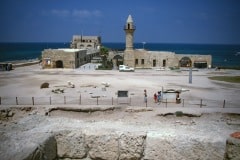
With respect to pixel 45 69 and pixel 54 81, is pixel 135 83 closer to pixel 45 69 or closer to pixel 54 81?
pixel 54 81

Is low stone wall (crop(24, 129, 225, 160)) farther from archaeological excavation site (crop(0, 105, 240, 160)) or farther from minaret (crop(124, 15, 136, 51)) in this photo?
minaret (crop(124, 15, 136, 51))

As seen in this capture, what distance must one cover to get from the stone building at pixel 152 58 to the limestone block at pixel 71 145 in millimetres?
36202

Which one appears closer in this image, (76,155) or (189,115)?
(76,155)

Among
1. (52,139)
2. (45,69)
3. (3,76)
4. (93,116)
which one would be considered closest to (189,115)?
(93,116)

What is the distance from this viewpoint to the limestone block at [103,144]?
873cm

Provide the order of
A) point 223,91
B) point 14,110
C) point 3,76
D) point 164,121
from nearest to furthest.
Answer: point 164,121
point 14,110
point 223,91
point 3,76

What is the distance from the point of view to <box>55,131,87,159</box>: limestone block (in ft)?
29.1

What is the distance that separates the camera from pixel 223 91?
1025 inches

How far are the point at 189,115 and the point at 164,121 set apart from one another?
180 centimetres

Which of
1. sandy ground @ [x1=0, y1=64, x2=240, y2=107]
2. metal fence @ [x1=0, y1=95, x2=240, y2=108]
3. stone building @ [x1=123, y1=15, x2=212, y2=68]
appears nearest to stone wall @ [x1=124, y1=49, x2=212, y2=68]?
stone building @ [x1=123, y1=15, x2=212, y2=68]

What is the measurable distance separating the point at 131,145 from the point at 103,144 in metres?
0.90

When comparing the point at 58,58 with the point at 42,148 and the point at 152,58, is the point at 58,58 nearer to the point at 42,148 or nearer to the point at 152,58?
the point at 152,58

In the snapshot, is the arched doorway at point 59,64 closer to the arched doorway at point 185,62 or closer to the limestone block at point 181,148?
the arched doorway at point 185,62

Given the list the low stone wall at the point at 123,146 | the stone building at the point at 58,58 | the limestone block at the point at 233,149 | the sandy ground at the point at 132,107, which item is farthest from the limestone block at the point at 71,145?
the stone building at the point at 58,58
